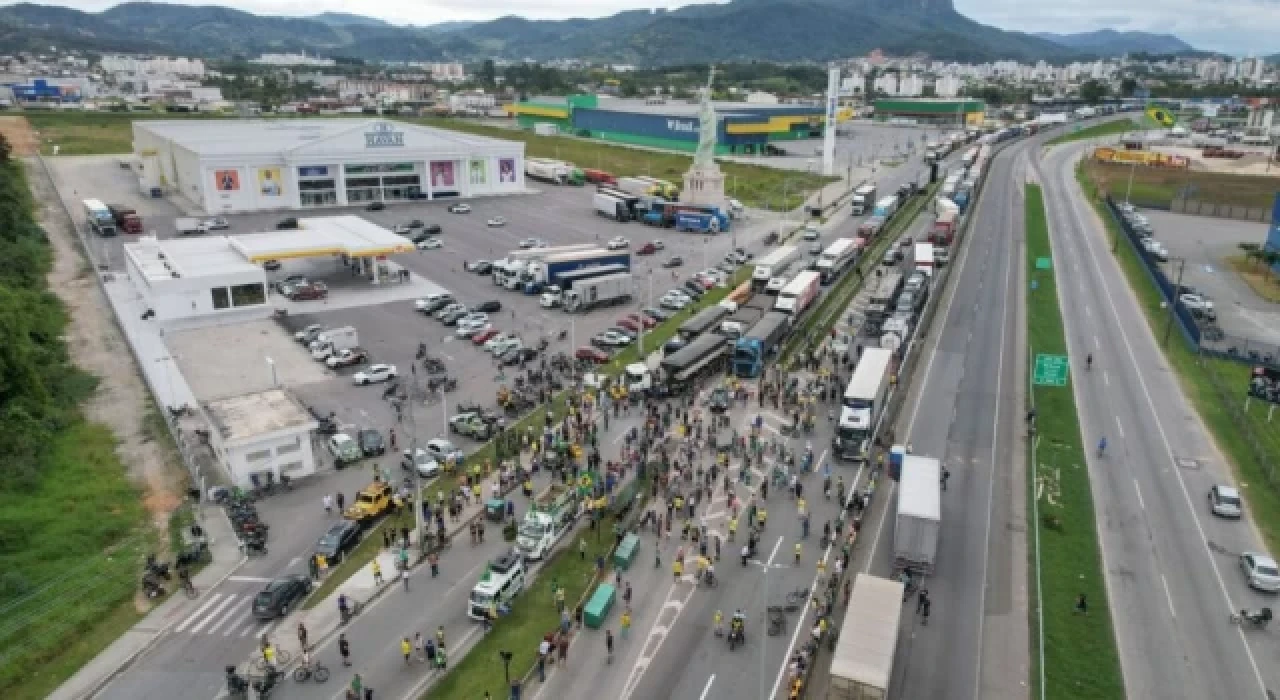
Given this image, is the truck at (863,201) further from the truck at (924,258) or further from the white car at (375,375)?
the white car at (375,375)

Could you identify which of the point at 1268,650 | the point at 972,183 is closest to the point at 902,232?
the point at 972,183

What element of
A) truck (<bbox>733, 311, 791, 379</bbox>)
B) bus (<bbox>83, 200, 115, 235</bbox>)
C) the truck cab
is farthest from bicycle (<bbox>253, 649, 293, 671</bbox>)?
bus (<bbox>83, 200, 115, 235</bbox>)

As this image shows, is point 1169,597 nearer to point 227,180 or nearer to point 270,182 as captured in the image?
point 270,182

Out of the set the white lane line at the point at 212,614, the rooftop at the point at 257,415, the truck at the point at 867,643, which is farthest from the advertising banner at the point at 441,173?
the truck at the point at 867,643

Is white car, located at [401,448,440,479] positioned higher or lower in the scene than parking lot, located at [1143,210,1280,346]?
lower

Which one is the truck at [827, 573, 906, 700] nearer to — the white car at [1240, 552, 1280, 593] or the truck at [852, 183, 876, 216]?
the white car at [1240, 552, 1280, 593]

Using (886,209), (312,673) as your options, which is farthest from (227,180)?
(312,673)
